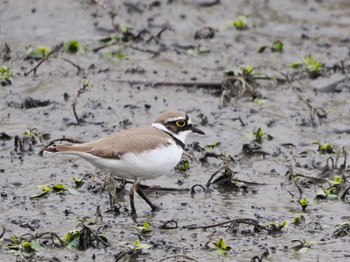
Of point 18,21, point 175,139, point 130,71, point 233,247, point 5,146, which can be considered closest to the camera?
point 233,247

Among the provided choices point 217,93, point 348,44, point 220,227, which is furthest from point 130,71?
point 220,227

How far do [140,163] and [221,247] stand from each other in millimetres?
1266

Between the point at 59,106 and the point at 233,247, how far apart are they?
4747mm

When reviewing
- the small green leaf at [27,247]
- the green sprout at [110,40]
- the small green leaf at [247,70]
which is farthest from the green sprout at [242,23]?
the small green leaf at [27,247]

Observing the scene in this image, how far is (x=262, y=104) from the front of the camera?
1322cm

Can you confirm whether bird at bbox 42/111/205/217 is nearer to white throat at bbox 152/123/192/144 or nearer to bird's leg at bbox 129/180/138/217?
bird's leg at bbox 129/180/138/217

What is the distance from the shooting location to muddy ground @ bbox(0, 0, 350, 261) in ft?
29.7

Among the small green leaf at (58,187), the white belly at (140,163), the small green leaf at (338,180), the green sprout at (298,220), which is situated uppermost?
the white belly at (140,163)

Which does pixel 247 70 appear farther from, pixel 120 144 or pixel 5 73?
pixel 120 144

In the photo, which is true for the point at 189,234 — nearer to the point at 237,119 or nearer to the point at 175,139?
the point at 175,139

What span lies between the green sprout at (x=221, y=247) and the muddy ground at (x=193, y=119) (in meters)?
0.03

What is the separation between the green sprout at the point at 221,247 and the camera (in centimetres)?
865

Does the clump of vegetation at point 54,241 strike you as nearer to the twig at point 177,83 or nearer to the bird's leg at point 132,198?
the bird's leg at point 132,198

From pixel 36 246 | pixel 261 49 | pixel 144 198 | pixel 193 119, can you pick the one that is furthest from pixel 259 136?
pixel 36 246
